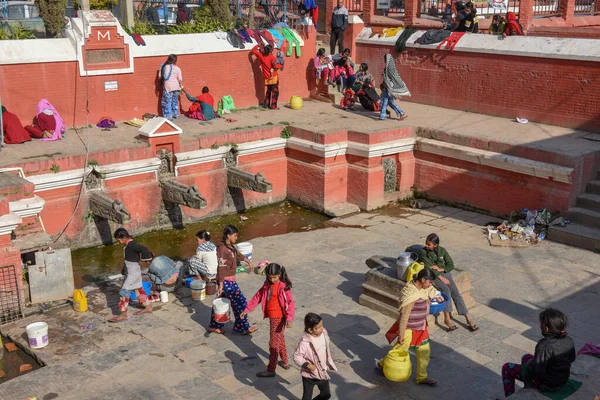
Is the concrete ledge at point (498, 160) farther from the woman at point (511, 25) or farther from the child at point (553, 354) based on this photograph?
the child at point (553, 354)

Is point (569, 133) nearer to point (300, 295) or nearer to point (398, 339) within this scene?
point (300, 295)

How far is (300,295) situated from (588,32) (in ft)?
38.8

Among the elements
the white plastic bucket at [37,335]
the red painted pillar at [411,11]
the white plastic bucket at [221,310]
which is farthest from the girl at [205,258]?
the red painted pillar at [411,11]

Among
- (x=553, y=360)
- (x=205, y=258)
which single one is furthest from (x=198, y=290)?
(x=553, y=360)

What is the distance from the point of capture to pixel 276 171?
16000 mm

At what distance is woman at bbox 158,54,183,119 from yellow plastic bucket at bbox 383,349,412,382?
997 cm

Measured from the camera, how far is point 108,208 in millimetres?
12758

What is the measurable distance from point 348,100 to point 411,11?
4.05 metres

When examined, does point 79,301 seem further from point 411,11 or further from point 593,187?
point 411,11

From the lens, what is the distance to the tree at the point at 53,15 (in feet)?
52.3

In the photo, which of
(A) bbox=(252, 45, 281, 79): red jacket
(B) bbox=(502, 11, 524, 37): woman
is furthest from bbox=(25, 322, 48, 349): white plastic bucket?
(B) bbox=(502, 11, 524, 37): woman

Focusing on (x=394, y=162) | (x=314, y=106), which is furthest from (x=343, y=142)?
(x=314, y=106)

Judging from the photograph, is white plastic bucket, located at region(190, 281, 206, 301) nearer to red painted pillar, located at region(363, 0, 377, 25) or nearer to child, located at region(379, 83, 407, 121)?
child, located at region(379, 83, 407, 121)

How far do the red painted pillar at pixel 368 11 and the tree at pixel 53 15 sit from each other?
28.9 ft
